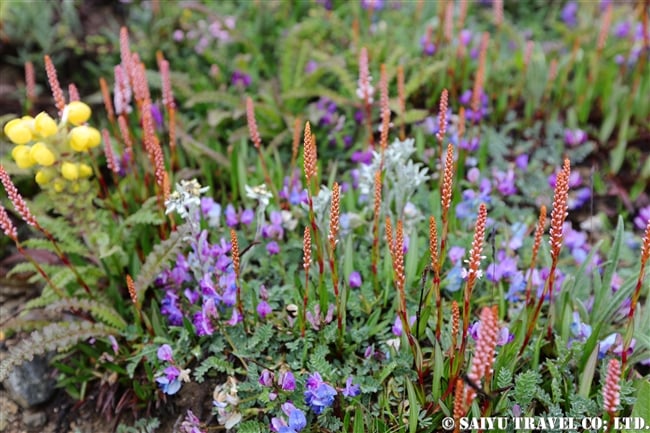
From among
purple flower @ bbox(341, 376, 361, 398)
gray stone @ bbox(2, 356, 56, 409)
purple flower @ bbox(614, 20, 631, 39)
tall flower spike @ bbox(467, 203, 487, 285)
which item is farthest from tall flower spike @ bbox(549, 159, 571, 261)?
purple flower @ bbox(614, 20, 631, 39)

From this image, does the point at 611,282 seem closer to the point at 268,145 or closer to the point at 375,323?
the point at 375,323

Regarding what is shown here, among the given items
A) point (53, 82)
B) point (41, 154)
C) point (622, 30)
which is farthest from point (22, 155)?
point (622, 30)

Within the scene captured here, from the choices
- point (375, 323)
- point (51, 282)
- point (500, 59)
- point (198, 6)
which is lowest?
point (375, 323)

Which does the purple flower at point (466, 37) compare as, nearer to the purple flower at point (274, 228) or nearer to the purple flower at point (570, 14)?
the purple flower at point (570, 14)

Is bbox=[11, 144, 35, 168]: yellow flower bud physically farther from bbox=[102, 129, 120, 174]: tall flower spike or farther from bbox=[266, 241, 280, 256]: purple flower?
bbox=[266, 241, 280, 256]: purple flower

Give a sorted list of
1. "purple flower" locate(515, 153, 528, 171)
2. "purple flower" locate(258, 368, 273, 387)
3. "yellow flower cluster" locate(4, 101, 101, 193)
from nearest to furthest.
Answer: "purple flower" locate(258, 368, 273, 387)
"yellow flower cluster" locate(4, 101, 101, 193)
"purple flower" locate(515, 153, 528, 171)

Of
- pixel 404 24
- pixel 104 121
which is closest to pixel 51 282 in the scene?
pixel 104 121

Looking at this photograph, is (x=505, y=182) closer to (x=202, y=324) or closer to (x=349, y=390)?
(x=349, y=390)
